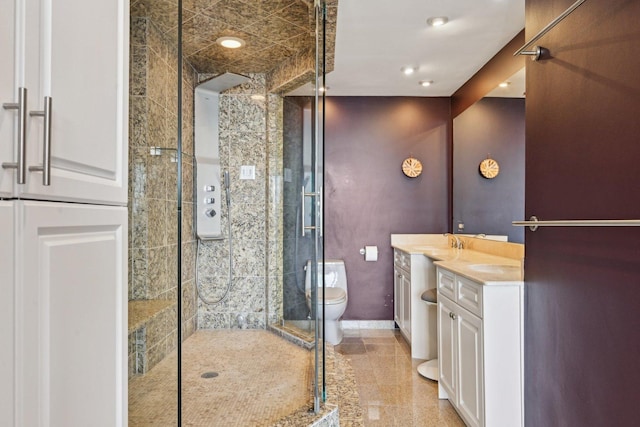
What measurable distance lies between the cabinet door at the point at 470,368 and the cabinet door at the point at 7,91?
1950 mm

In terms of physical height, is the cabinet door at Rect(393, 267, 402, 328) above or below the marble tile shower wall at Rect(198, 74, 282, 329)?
below

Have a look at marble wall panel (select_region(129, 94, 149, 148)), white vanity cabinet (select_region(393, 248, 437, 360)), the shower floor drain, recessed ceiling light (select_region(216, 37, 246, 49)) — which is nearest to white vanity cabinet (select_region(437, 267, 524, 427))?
white vanity cabinet (select_region(393, 248, 437, 360))

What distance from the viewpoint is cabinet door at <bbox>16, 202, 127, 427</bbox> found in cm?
65

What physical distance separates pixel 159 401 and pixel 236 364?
3.62 ft

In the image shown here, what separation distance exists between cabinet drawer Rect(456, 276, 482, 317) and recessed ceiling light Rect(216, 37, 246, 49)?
207 centimetres

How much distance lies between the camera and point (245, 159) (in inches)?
132

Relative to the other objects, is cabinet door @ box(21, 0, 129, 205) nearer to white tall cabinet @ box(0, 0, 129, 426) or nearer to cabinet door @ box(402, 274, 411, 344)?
white tall cabinet @ box(0, 0, 129, 426)

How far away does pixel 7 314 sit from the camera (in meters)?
0.60

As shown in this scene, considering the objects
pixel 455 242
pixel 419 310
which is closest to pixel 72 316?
pixel 419 310

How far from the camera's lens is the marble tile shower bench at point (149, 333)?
4.54ft

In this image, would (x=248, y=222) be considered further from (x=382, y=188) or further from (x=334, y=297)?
(x=382, y=188)

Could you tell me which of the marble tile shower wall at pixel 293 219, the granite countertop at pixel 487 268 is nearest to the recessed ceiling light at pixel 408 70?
the marble tile shower wall at pixel 293 219

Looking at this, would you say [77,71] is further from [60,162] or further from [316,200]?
[316,200]

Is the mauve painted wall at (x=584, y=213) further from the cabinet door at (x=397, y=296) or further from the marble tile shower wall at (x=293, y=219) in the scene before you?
the cabinet door at (x=397, y=296)
